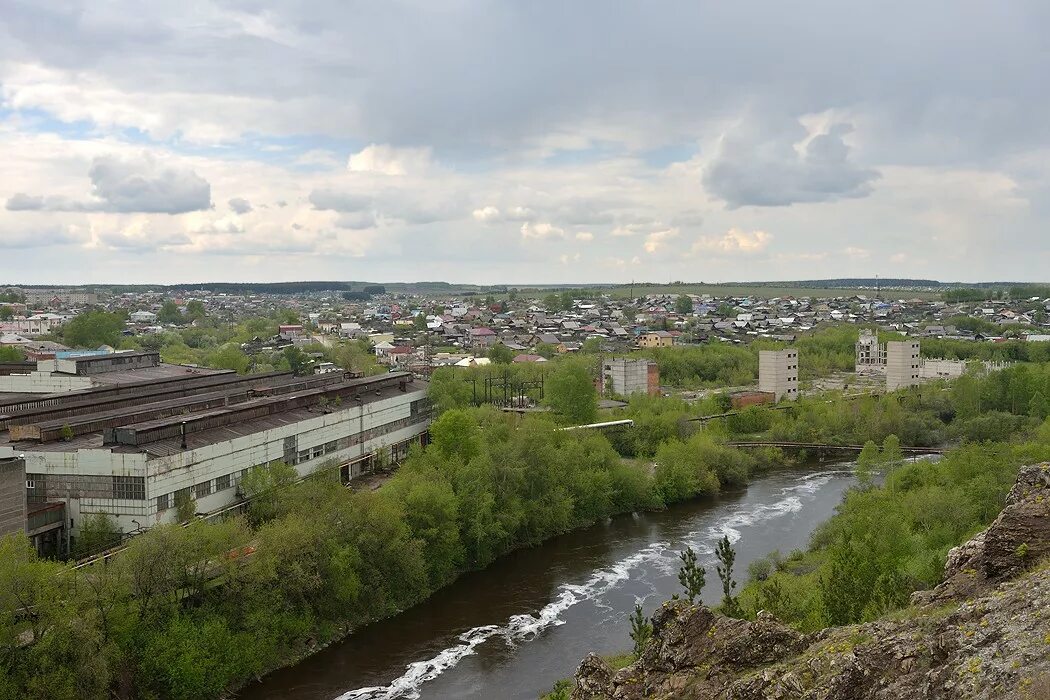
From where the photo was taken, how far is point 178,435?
93.7ft

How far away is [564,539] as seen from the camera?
112 ft

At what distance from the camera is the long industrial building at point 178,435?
25.9 metres

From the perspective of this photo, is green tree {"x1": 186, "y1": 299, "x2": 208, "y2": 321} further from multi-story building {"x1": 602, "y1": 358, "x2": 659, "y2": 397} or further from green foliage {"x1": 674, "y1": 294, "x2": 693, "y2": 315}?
multi-story building {"x1": 602, "y1": 358, "x2": 659, "y2": 397}

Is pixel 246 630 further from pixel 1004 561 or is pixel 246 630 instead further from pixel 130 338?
pixel 130 338

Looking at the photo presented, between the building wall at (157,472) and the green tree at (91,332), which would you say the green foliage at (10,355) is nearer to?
the green tree at (91,332)

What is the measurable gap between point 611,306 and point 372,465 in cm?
12639

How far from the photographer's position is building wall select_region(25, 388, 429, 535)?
25.7 m

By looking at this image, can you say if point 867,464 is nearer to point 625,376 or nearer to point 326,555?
point 326,555

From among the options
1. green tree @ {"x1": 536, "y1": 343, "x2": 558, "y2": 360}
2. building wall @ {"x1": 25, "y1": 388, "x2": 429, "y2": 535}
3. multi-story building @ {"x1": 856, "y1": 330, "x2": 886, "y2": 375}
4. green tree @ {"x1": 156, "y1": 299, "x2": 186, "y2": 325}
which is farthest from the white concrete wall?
green tree @ {"x1": 156, "y1": 299, "x2": 186, "y2": 325}

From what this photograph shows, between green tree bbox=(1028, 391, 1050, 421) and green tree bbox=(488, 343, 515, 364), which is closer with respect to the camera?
green tree bbox=(1028, 391, 1050, 421)

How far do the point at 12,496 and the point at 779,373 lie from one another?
50199 mm

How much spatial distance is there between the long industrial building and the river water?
7301 mm

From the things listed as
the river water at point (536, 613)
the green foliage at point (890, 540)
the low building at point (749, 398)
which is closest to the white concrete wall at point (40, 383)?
the river water at point (536, 613)

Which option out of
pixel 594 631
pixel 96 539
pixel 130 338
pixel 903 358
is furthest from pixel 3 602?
pixel 130 338
